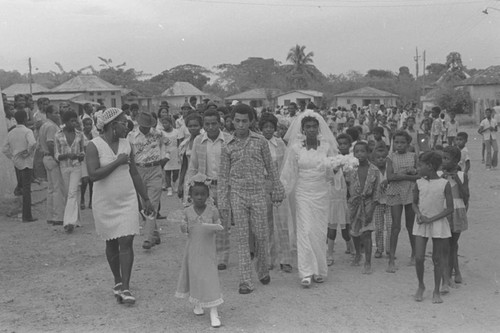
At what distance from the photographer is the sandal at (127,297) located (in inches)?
227

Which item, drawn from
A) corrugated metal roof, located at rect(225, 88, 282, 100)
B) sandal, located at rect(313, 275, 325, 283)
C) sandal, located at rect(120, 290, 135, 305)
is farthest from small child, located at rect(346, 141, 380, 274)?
corrugated metal roof, located at rect(225, 88, 282, 100)

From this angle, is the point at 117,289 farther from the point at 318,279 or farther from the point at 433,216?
the point at 433,216

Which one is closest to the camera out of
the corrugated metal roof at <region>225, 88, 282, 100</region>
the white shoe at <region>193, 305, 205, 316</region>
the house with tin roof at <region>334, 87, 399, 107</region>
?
the white shoe at <region>193, 305, 205, 316</region>

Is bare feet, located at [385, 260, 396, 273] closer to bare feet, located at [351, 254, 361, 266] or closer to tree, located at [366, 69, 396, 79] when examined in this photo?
bare feet, located at [351, 254, 361, 266]

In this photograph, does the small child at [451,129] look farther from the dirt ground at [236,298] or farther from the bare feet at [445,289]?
the bare feet at [445,289]

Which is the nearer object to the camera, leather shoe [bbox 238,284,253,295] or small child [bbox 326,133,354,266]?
leather shoe [bbox 238,284,253,295]

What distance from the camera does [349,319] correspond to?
17.6ft

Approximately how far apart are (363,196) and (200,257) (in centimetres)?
252

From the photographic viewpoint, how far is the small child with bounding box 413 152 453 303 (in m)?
5.80

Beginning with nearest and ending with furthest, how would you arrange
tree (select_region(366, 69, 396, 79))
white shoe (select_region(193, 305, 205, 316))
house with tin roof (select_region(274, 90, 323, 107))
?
white shoe (select_region(193, 305, 205, 316))
house with tin roof (select_region(274, 90, 323, 107))
tree (select_region(366, 69, 396, 79))

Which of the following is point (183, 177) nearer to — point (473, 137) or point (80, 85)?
Answer: point (473, 137)

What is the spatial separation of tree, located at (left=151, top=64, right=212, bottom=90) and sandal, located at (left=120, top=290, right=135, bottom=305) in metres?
70.5

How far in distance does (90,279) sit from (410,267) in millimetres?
3728

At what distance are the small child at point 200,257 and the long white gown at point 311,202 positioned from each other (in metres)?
1.32
